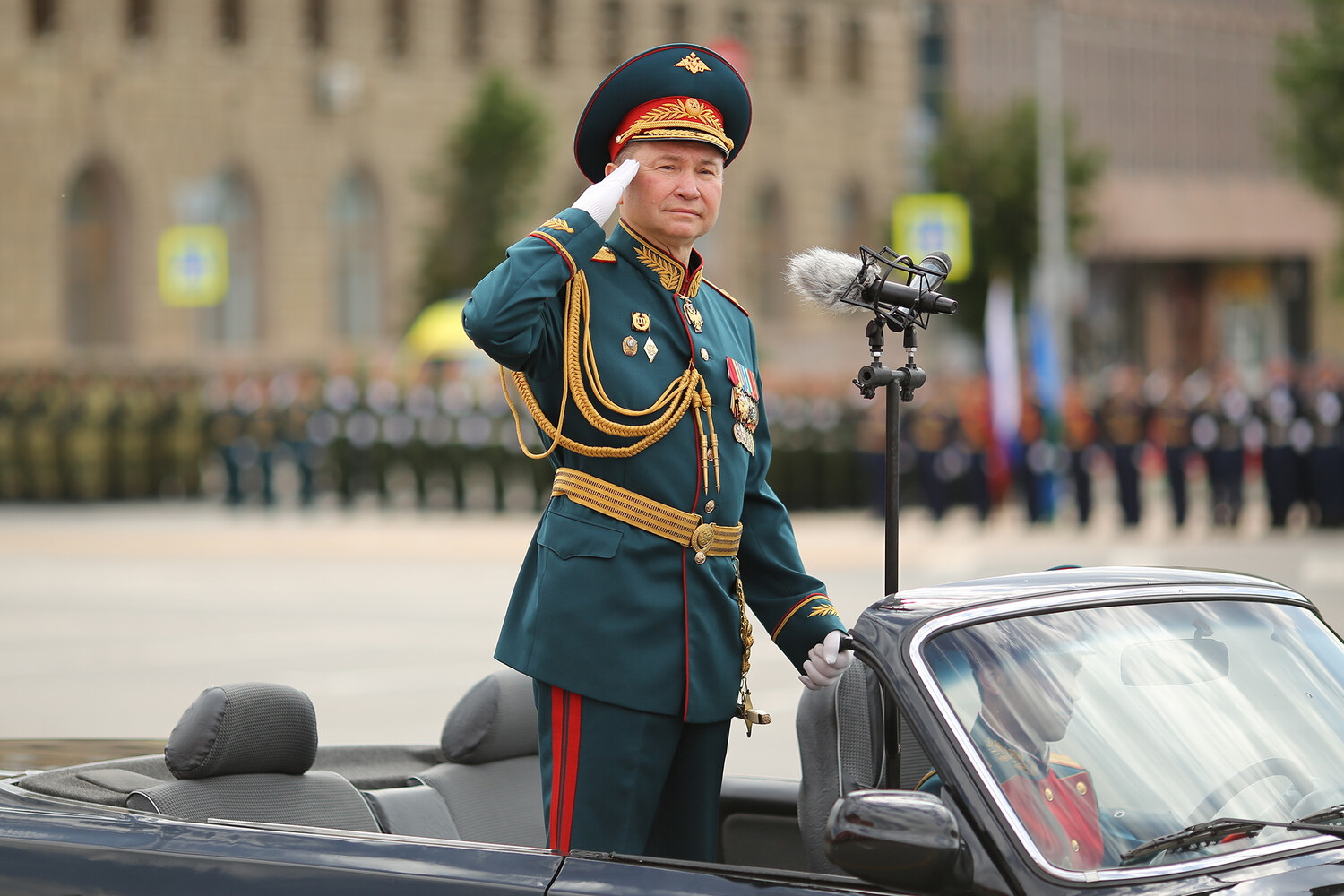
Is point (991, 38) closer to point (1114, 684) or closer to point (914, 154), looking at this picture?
point (914, 154)

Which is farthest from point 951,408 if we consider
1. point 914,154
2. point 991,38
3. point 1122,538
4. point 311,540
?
point 991,38

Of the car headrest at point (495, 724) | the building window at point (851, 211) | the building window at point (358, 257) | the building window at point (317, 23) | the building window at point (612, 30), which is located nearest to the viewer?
the car headrest at point (495, 724)

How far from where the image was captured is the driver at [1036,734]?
108 inches

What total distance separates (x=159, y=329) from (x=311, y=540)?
872 inches

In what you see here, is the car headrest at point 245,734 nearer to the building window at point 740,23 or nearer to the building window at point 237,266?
the building window at point 237,266

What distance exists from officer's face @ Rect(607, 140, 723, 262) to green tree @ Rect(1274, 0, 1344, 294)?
3364 centimetres

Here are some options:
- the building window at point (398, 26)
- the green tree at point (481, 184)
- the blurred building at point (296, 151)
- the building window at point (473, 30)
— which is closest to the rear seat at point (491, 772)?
the green tree at point (481, 184)

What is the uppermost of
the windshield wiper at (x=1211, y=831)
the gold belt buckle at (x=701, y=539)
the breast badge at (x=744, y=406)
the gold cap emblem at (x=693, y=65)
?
the gold cap emblem at (x=693, y=65)

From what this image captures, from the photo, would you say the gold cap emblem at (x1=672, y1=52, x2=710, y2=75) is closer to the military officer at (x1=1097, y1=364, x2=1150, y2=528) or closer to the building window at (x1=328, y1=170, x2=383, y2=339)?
the military officer at (x1=1097, y1=364, x2=1150, y2=528)

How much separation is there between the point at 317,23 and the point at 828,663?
42647mm

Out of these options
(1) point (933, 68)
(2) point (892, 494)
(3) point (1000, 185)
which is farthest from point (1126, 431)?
(1) point (933, 68)

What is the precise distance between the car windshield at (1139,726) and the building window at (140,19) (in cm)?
4051

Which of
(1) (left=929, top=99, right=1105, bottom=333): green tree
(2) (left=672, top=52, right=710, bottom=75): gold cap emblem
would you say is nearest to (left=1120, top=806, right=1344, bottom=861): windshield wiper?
(2) (left=672, top=52, right=710, bottom=75): gold cap emblem

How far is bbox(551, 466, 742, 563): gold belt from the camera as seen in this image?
3363mm
